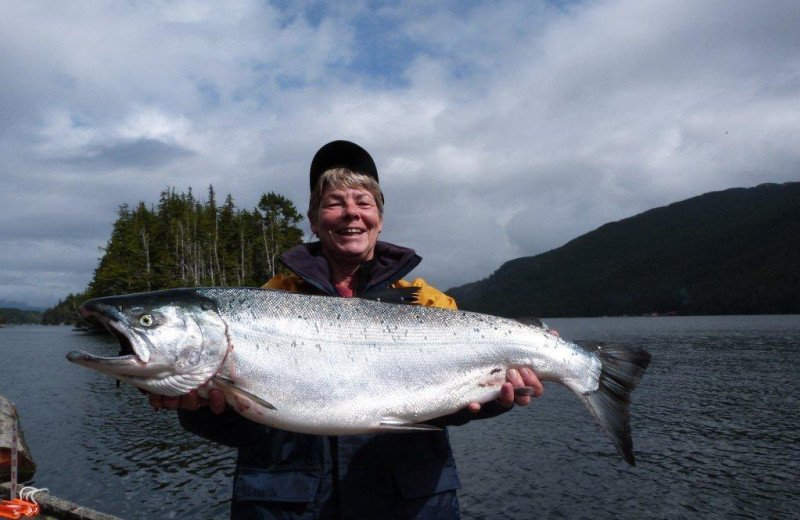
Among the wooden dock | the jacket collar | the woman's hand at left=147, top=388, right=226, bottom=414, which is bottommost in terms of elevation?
the wooden dock

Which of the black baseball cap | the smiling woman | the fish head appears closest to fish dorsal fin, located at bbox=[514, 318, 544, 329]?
the smiling woman

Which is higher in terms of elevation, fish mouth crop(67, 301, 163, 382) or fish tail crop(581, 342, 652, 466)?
fish mouth crop(67, 301, 163, 382)

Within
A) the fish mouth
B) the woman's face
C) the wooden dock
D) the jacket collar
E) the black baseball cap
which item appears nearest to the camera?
the fish mouth

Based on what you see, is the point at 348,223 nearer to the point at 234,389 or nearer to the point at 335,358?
the point at 335,358

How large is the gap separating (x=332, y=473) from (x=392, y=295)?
1.29 metres

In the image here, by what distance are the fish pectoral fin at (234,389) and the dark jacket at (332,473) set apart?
18 cm

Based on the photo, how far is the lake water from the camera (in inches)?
562

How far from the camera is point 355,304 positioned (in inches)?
152

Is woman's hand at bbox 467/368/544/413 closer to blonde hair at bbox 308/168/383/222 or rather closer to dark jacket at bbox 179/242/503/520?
dark jacket at bbox 179/242/503/520

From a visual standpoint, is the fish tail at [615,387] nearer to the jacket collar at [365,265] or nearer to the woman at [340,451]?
the woman at [340,451]

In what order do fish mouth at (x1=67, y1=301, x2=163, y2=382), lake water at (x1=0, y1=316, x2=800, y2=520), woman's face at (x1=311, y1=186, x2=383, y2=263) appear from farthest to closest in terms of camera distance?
lake water at (x1=0, y1=316, x2=800, y2=520) → woman's face at (x1=311, y1=186, x2=383, y2=263) → fish mouth at (x1=67, y1=301, x2=163, y2=382)

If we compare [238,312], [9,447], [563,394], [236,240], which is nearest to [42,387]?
[9,447]

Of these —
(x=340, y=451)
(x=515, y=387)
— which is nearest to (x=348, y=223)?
(x=340, y=451)

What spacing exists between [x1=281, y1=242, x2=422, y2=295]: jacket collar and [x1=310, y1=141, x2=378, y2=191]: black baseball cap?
2.05 ft
